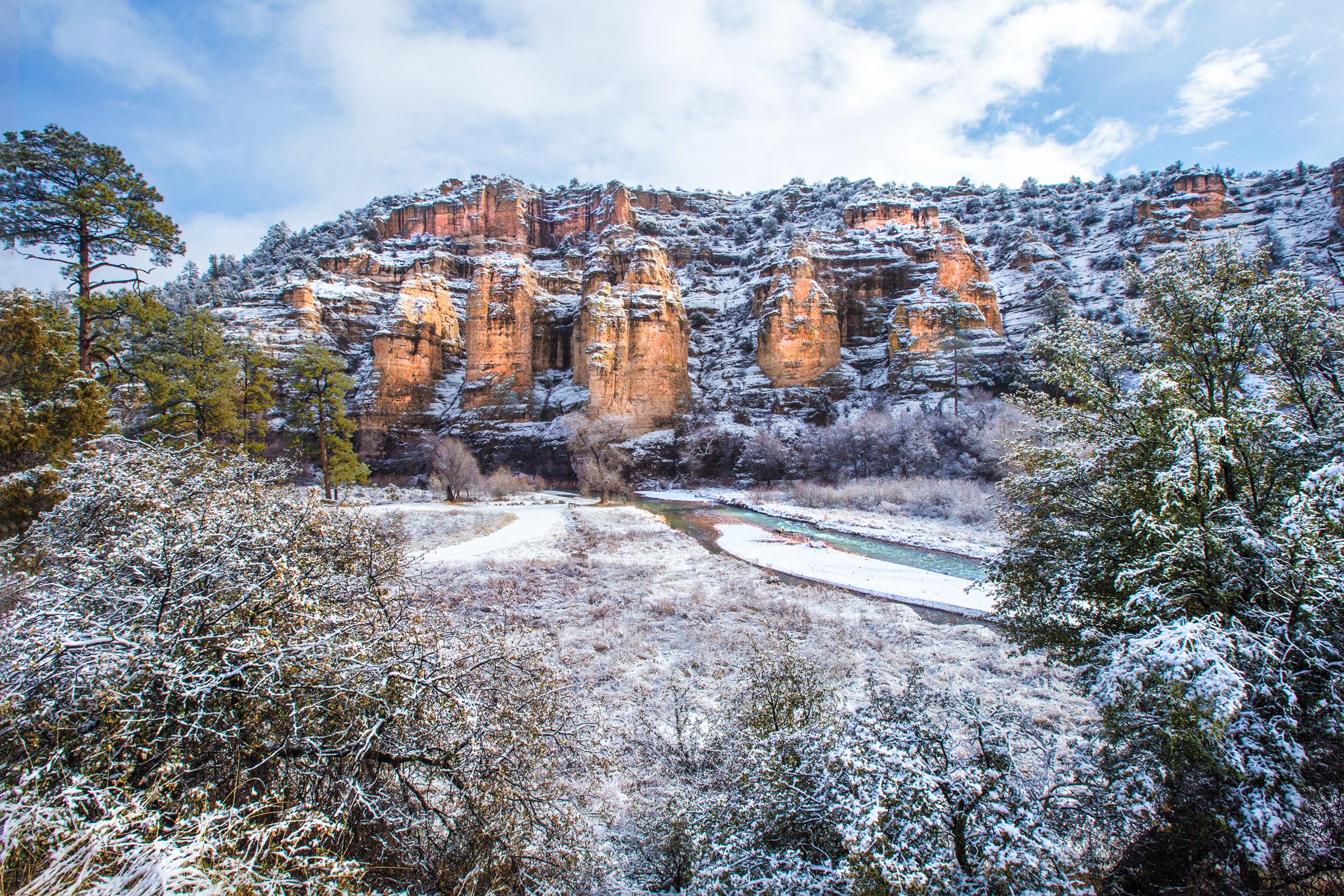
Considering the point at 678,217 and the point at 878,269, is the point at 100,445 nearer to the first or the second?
the point at 878,269

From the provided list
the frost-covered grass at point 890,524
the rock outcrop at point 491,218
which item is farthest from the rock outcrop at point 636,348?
the rock outcrop at point 491,218

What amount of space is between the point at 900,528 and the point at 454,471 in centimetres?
3177

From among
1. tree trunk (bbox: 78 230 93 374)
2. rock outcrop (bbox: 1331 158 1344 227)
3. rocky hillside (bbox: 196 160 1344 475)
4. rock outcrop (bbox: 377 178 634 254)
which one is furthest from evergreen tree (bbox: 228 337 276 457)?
rock outcrop (bbox: 1331 158 1344 227)

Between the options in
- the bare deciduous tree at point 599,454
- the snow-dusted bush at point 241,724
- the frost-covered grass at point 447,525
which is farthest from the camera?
the bare deciduous tree at point 599,454

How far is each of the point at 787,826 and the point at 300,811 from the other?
8.67ft

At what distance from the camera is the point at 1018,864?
8.29 feet

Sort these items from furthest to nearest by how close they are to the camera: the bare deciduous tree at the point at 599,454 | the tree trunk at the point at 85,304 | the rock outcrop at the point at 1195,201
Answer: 1. the rock outcrop at the point at 1195,201
2. the bare deciduous tree at the point at 599,454
3. the tree trunk at the point at 85,304

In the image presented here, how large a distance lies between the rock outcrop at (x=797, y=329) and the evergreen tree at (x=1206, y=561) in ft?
176

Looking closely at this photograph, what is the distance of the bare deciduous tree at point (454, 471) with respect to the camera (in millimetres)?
38719

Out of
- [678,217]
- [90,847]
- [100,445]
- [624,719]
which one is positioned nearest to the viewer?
[90,847]

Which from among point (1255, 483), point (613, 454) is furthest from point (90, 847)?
point (613, 454)

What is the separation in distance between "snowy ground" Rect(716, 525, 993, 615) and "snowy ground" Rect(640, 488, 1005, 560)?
1.83 meters

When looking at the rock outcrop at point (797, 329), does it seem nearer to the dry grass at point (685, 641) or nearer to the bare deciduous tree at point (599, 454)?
the bare deciduous tree at point (599, 454)

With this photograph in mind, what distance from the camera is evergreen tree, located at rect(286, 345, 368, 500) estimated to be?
2461cm
